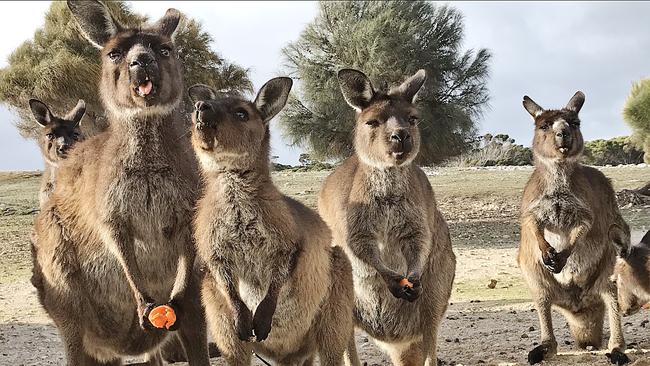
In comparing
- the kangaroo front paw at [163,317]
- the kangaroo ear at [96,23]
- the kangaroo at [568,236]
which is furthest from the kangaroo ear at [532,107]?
the kangaroo front paw at [163,317]

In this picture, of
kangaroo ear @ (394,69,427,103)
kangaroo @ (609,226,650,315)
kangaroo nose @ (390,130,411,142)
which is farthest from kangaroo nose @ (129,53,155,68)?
kangaroo @ (609,226,650,315)

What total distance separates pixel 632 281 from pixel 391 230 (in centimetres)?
256

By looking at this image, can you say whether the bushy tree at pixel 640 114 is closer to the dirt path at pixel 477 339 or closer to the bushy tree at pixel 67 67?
the bushy tree at pixel 67 67

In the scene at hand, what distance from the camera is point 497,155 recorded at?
30.8m

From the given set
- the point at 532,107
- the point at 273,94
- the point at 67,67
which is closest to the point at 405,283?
the point at 273,94

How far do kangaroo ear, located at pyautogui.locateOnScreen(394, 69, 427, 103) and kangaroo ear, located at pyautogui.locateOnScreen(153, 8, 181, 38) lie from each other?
1.55 meters

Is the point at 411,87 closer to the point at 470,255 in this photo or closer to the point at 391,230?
the point at 391,230

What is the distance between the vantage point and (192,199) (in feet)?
14.7

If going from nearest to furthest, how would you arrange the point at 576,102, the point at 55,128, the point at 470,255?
the point at 576,102
the point at 55,128
the point at 470,255

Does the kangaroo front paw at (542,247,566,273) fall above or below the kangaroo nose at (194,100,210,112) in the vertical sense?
below

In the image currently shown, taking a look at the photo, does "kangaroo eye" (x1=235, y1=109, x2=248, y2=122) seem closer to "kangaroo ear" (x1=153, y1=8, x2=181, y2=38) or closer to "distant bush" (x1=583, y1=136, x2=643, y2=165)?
"kangaroo ear" (x1=153, y1=8, x2=181, y2=38)

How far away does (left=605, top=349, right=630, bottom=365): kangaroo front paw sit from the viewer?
5.86 metres

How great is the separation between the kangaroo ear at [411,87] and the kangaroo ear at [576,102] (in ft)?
5.45

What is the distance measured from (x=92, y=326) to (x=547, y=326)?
3296 mm
